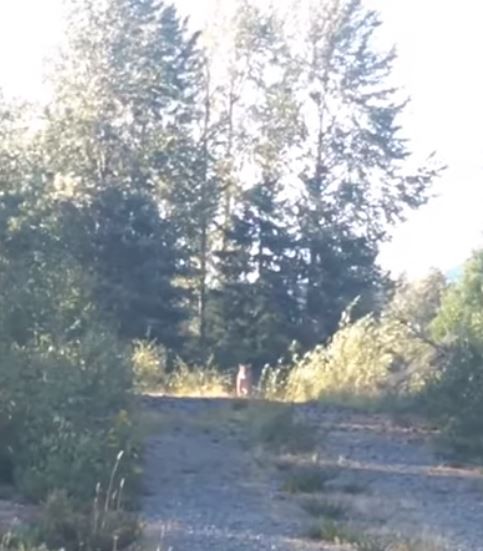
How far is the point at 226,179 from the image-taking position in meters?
57.2

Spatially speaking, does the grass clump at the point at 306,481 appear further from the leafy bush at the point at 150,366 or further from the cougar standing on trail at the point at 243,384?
the leafy bush at the point at 150,366

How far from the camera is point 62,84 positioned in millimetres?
53031

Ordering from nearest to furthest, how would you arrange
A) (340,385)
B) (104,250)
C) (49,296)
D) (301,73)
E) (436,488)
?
(436,488) → (49,296) → (340,385) → (104,250) → (301,73)

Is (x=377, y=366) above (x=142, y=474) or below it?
above

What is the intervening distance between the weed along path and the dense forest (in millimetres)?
9122

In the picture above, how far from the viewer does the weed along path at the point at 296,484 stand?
15.1 m

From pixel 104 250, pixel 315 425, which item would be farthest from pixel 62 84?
pixel 315 425

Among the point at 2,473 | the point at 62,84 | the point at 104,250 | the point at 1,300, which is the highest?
the point at 62,84

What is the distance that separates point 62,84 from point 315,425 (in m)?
29.3

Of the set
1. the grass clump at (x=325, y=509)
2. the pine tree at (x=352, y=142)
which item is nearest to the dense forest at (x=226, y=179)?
the pine tree at (x=352, y=142)

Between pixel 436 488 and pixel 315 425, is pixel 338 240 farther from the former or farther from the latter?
pixel 436 488

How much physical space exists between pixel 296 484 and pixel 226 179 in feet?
127

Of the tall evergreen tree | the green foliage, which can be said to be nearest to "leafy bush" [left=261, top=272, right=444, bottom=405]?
the green foliage

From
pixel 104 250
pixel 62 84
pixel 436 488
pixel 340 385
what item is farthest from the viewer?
pixel 62 84
